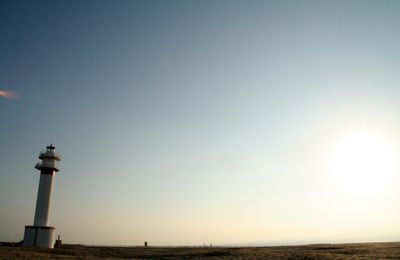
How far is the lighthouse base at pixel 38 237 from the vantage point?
47562 millimetres

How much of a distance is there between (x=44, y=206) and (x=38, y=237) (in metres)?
4.44

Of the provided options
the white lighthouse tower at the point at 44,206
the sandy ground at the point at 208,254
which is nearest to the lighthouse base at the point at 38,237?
the white lighthouse tower at the point at 44,206

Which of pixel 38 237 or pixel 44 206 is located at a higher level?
pixel 44 206

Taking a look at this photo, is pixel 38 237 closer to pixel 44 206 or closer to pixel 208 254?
pixel 44 206

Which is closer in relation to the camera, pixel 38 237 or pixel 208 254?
pixel 208 254

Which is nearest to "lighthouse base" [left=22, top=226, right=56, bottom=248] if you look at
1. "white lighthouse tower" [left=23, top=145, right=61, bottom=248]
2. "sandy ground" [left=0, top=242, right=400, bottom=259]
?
"white lighthouse tower" [left=23, top=145, right=61, bottom=248]

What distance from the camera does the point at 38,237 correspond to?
157 ft

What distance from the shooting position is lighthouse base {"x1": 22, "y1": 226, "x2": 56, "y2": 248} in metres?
47.6

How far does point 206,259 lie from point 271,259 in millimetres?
6603

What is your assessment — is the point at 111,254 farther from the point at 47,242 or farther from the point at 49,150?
the point at 49,150

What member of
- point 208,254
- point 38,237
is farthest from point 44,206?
point 208,254

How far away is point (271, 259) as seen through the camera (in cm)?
3575

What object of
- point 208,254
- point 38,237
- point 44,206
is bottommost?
point 208,254

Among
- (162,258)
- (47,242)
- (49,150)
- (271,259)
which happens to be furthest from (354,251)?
(49,150)
